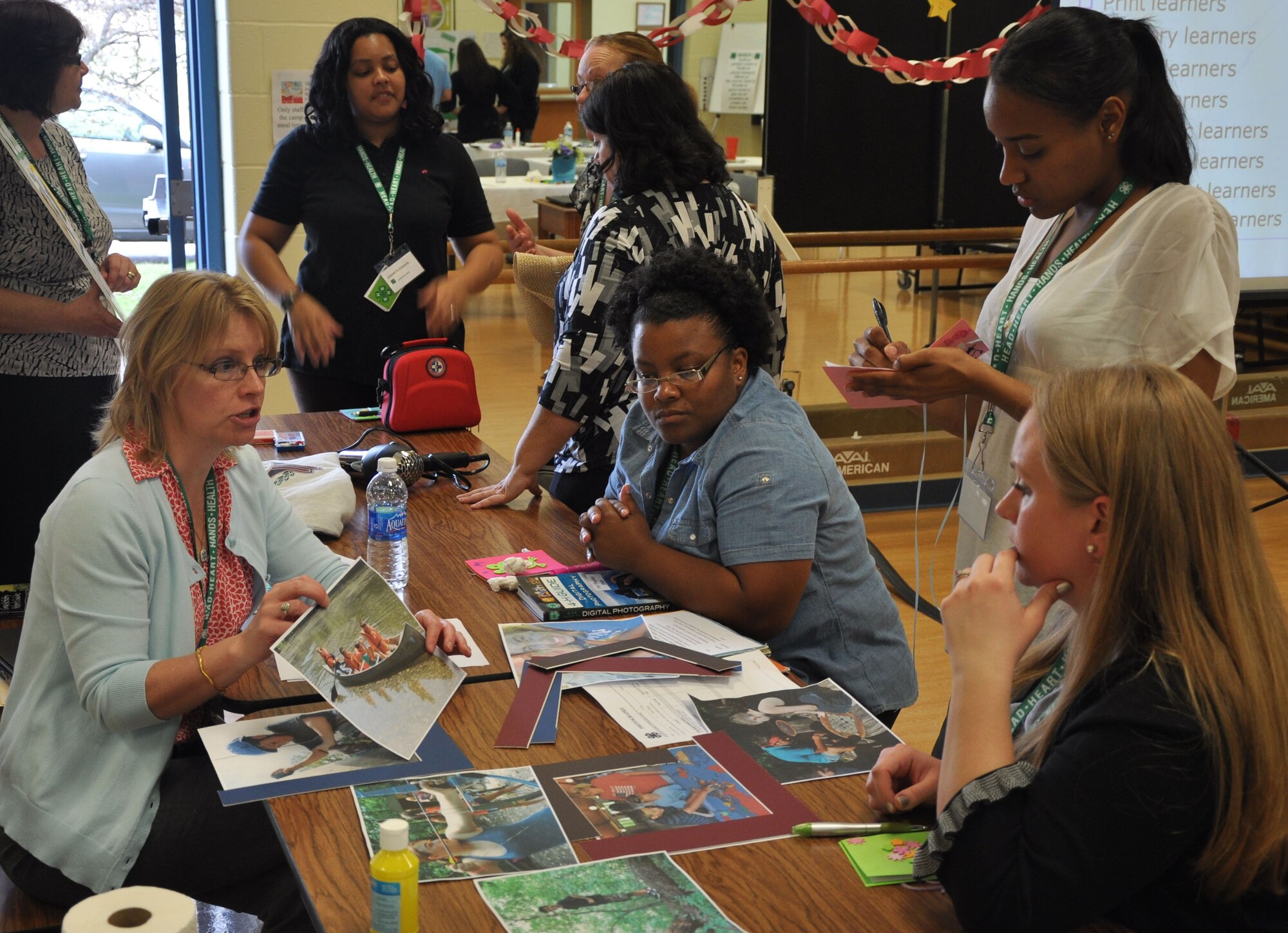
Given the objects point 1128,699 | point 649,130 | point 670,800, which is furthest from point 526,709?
point 649,130

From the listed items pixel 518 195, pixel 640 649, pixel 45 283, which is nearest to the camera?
pixel 640 649

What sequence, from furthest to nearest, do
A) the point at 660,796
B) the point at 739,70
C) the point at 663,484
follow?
the point at 739,70, the point at 663,484, the point at 660,796

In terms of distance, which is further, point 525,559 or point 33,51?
point 33,51

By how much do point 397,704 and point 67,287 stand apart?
6.10 ft

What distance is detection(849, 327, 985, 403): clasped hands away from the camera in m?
2.00

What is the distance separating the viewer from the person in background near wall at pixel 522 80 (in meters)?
10.2

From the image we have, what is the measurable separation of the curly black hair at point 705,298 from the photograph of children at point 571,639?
0.53 meters

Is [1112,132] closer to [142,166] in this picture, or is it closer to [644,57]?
[644,57]

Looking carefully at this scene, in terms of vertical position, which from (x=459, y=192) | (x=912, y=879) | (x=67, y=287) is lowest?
(x=912, y=879)

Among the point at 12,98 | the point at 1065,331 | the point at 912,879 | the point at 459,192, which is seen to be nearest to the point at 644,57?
the point at 459,192

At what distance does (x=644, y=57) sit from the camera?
11.5 feet

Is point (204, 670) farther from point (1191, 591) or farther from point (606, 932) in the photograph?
point (1191, 591)

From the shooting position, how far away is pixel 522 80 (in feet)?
33.8

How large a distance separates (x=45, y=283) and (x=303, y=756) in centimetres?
189
